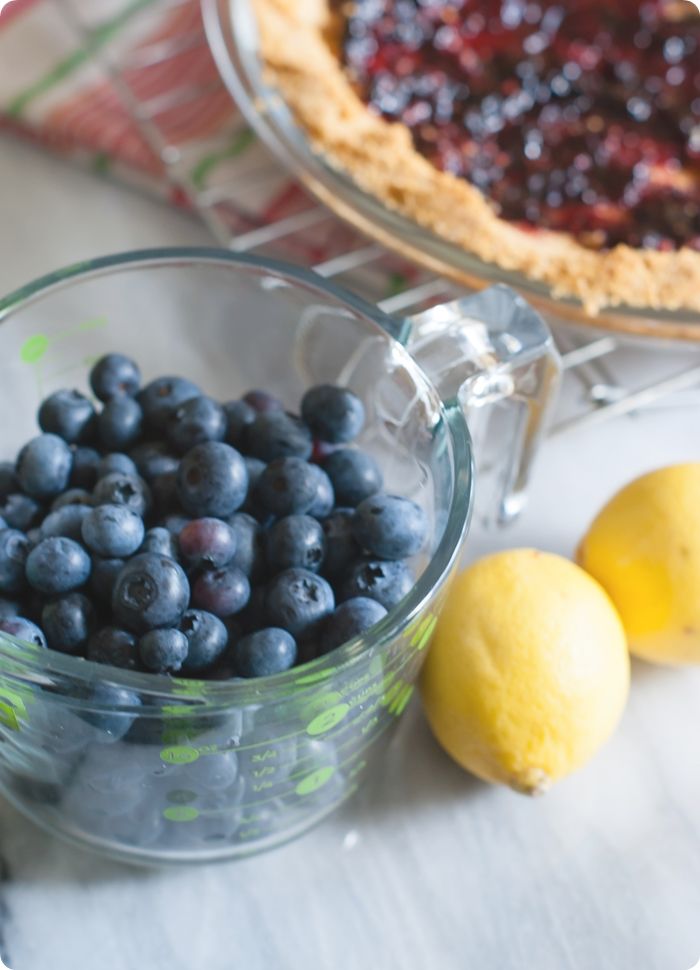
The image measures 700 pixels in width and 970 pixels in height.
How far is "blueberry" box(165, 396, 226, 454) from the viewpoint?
2.18 feet

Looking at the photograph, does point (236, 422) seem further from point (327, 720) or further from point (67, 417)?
point (327, 720)

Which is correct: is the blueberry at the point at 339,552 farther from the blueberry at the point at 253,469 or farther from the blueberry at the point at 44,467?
the blueberry at the point at 44,467

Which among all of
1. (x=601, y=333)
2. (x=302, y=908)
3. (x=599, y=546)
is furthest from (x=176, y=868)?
(x=601, y=333)

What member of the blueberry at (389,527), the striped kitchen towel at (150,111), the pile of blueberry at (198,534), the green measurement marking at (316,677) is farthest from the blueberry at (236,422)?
the striped kitchen towel at (150,111)

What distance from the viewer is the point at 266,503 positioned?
0.64 meters

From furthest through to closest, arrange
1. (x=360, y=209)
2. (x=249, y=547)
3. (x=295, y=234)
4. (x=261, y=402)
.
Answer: (x=295, y=234)
(x=360, y=209)
(x=261, y=402)
(x=249, y=547)

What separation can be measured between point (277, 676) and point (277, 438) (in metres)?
0.19

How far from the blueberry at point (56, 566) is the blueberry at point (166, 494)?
68 mm

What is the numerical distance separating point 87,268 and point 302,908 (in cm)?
42

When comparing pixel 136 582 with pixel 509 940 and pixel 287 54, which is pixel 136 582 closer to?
pixel 509 940

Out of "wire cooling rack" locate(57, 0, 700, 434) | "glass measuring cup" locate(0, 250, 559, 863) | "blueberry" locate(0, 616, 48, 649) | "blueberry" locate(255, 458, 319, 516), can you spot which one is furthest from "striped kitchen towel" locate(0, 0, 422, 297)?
"blueberry" locate(0, 616, 48, 649)

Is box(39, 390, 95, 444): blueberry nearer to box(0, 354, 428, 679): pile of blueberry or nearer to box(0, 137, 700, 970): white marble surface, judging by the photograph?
box(0, 354, 428, 679): pile of blueberry

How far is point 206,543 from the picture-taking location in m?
0.59

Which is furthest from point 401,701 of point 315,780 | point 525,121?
point 525,121
